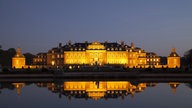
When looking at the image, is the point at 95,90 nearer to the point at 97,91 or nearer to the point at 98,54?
the point at 97,91

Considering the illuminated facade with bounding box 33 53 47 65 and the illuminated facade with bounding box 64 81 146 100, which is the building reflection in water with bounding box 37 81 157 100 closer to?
the illuminated facade with bounding box 64 81 146 100

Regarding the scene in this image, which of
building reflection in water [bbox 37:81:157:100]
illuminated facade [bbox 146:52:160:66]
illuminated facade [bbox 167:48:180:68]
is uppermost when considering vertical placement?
illuminated facade [bbox 146:52:160:66]

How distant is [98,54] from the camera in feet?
272

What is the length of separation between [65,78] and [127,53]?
48249 millimetres

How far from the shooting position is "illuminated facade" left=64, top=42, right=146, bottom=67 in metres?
82.5

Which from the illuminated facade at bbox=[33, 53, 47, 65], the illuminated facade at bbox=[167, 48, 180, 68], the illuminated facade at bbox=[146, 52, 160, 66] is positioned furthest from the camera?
the illuminated facade at bbox=[146, 52, 160, 66]

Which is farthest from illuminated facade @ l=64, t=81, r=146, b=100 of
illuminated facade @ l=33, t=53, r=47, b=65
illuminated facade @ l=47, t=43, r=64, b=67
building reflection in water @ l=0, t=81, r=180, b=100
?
illuminated facade @ l=33, t=53, r=47, b=65

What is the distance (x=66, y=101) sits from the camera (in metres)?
17.6

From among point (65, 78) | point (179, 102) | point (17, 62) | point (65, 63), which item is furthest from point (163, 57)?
point (179, 102)

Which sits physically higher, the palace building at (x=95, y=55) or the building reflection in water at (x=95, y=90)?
the palace building at (x=95, y=55)

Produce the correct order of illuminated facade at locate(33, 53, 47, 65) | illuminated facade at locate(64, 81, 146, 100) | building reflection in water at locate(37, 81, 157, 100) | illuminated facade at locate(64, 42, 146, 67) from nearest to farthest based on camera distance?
building reflection in water at locate(37, 81, 157, 100)
illuminated facade at locate(64, 81, 146, 100)
illuminated facade at locate(64, 42, 146, 67)
illuminated facade at locate(33, 53, 47, 65)

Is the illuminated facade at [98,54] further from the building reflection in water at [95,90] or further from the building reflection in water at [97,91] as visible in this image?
the building reflection in water at [97,91]

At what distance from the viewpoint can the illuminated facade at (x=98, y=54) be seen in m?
82.5

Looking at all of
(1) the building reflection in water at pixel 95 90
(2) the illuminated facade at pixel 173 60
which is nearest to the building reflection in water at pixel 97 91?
(1) the building reflection in water at pixel 95 90
